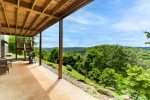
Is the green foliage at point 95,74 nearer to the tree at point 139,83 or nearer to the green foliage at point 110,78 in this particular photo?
the green foliage at point 110,78

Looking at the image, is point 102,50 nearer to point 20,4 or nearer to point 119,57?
point 119,57

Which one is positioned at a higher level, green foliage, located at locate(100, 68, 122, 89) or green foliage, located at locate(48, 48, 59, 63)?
green foliage, located at locate(48, 48, 59, 63)

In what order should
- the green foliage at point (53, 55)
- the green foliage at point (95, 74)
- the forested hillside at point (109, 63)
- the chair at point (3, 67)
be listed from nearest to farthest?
the chair at point (3, 67), the forested hillside at point (109, 63), the green foliage at point (95, 74), the green foliage at point (53, 55)

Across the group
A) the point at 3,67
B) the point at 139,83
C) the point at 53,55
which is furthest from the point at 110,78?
the point at 3,67

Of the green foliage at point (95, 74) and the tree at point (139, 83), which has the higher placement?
the tree at point (139, 83)

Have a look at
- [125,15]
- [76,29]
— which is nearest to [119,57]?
[125,15]

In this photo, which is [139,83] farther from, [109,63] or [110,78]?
[109,63]

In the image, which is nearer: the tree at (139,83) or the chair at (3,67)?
the chair at (3,67)

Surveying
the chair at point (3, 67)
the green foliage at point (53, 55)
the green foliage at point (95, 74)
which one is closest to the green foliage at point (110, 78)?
the green foliage at point (95, 74)

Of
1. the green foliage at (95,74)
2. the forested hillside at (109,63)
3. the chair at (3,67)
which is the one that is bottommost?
the green foliage at (95,74)

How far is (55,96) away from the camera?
4336mm

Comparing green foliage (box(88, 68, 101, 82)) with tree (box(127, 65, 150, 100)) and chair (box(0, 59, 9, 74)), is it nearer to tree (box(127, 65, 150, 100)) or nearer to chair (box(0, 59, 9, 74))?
tree (box(127, 65, 150, 100))

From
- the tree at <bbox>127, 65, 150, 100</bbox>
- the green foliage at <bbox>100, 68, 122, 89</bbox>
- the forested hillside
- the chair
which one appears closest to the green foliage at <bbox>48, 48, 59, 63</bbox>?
the forested hillside

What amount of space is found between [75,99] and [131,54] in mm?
27847
